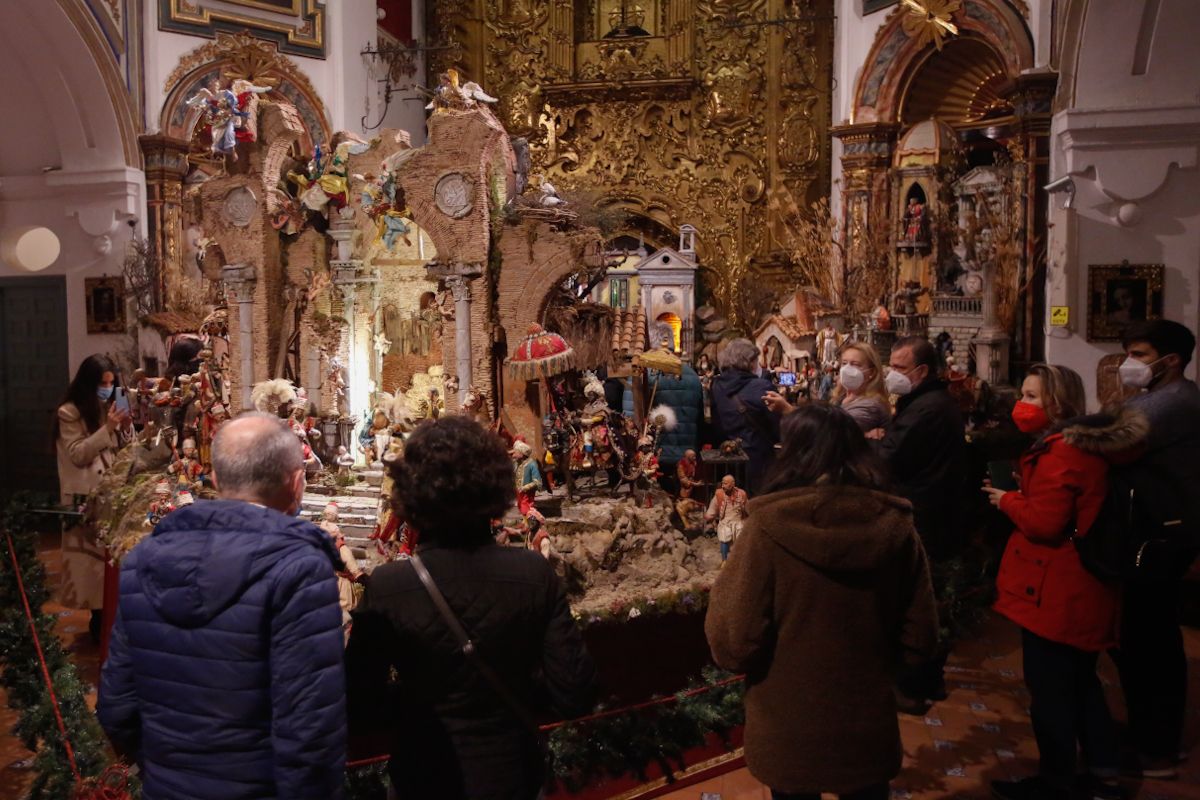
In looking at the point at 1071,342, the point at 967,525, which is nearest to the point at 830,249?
the point at 1071,342

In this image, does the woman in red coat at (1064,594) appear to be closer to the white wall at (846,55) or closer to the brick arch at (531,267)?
the brick arch at (531,267)

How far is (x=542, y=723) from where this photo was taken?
182 inches

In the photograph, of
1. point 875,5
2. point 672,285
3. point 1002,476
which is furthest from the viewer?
point 672,285

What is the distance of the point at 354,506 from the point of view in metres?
6.81

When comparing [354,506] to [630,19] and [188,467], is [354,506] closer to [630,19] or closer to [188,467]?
[188,467]

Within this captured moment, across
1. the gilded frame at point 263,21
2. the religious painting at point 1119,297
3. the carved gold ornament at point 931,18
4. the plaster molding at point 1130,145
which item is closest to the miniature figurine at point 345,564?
the religious painting at point 1119,297

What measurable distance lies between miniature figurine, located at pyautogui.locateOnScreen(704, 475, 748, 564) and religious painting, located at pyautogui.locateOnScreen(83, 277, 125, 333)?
9.06 m

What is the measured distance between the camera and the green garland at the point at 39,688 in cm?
431

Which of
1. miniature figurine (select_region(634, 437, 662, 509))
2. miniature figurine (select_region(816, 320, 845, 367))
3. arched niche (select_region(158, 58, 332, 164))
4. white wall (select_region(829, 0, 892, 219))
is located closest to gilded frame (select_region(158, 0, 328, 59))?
arched niche (select_region(158, 58, 332, 164))

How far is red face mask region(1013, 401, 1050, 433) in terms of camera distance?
15.0 ft

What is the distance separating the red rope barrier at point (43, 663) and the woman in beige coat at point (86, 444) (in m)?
0.32

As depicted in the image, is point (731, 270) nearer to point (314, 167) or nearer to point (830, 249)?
point (830, 249)

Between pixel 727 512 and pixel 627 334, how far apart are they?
7.76 feet

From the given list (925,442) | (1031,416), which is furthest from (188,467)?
(1031,416)
